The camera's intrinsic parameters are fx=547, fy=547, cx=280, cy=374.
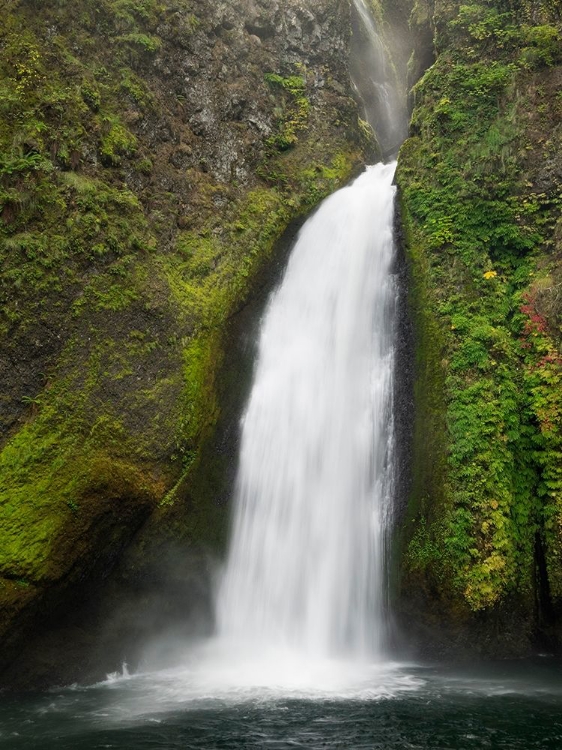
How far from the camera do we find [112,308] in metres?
10.1

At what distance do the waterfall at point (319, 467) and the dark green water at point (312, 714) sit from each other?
1.36 metres

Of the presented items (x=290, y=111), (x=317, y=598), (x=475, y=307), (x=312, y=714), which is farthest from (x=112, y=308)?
(x=290, y=111)

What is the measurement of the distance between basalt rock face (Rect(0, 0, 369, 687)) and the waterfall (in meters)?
0.70

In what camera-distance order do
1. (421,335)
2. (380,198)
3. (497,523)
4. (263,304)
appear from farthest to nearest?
(380,198), (263,304), (421,335), (497,523)

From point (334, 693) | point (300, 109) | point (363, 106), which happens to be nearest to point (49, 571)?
point (334, 693)

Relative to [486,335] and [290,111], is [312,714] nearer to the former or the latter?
[486,335]

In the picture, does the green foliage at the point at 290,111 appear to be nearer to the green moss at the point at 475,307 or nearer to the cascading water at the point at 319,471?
the green moss at the point at 475,307

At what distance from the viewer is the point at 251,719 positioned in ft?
23.1

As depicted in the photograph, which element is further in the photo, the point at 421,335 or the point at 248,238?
the point at 248,238

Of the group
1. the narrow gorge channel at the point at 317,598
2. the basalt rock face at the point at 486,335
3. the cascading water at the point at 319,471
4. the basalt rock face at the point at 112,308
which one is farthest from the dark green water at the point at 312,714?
the basalt rock face at the point at 112,308

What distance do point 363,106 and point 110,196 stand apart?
1411cm

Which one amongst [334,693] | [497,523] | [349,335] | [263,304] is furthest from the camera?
[263,304]

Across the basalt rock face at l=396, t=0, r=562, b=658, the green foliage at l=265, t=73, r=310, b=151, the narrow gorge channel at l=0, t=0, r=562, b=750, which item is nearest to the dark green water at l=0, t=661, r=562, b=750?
the narrow gorge channel at l=0, t=0, r=562, b=750

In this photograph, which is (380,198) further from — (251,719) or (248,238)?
(251,719)
